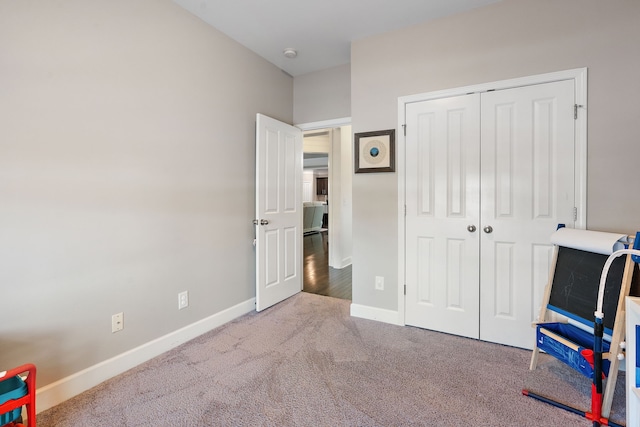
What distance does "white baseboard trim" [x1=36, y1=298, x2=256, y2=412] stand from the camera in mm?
1610

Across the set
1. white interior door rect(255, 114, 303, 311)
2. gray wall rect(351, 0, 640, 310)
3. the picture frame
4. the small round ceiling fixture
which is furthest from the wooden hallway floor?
the small round ceiling fixture

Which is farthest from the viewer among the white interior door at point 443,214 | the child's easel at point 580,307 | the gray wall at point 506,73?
the white interior door at point 443,214

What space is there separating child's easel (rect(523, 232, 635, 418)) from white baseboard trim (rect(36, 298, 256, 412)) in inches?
95.4

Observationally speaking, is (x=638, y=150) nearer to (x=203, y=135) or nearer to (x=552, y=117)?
(x=552, y=117)

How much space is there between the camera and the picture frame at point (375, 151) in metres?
2.63

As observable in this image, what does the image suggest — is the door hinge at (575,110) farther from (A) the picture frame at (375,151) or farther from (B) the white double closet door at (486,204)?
(A) the picture frame at (375,151)

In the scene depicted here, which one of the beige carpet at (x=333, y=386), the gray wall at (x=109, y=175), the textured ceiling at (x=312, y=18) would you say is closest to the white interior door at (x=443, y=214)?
the beige carpet at (x=333, y=386)

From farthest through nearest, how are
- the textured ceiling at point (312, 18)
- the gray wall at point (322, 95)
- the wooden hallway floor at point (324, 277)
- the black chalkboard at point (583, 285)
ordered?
the wooden hallway floor at point (324, 277) → the gray wall at point (322, 95) → the textured ceiling at point (312, 18) → the black chalkboard at point (583, 285)

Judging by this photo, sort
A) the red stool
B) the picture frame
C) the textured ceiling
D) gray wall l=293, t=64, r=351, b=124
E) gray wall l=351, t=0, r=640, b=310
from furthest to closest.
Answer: gray wall l=293, t=64, r=351, b=124
the picture frame
the textured ceiling
gray wall l=351, t=0, r=640, b=310
the red stool

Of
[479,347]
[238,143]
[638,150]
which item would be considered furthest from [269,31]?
[479,347]

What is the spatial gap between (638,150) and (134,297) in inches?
134

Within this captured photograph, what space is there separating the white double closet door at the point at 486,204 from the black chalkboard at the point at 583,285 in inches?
8.0

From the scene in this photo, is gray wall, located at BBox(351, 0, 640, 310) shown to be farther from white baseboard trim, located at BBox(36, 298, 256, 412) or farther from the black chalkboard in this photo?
white baseboard trim, located at BBox(36, 298, 256, 412)

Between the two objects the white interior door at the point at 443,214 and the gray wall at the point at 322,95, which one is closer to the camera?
the white interior door at the point at 443,214
